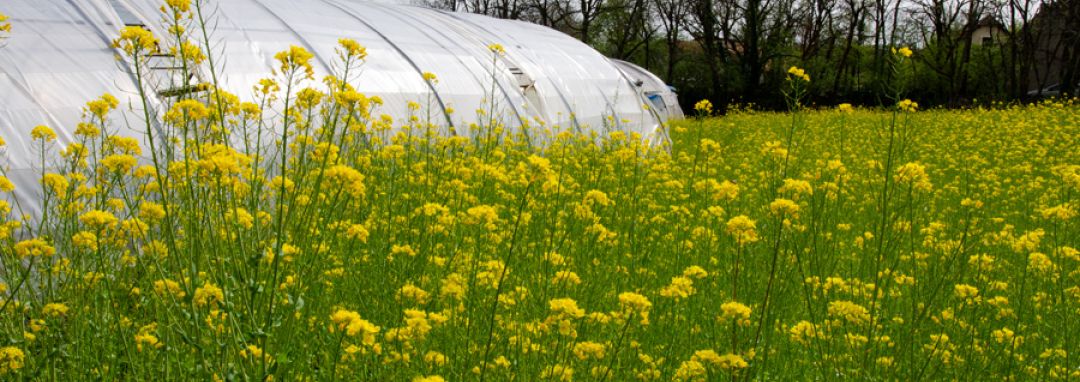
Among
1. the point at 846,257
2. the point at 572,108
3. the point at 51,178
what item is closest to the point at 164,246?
the point at 51,178

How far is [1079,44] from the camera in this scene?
903 inches

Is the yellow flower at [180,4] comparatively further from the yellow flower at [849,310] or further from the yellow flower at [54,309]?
the yellow flower at [849,310]

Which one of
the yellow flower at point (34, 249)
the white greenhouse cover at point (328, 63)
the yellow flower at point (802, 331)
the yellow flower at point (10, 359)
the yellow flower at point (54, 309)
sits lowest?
the yellow flower at point (802, 331)

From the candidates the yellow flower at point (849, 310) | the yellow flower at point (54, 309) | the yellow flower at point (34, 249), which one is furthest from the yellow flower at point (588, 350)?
the yellow flower at point (34, 249)

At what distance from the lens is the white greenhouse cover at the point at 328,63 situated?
5586mm

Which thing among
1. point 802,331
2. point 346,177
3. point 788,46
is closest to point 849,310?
point 802,331

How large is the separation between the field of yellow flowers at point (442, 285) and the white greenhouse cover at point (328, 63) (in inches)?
16.0

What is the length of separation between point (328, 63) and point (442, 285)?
207 inches

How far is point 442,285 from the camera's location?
141 inches

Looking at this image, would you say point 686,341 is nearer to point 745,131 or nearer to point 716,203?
point 716,203

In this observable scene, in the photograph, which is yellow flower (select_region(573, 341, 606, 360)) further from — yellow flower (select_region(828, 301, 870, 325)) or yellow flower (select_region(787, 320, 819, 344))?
yellow flower (select_region(828, 301, 870, 325))

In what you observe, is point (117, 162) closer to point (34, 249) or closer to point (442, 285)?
point (34, 249)

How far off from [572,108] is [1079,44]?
1835cm

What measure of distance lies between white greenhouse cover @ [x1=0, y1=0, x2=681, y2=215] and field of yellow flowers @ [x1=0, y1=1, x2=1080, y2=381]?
0.41 metres
